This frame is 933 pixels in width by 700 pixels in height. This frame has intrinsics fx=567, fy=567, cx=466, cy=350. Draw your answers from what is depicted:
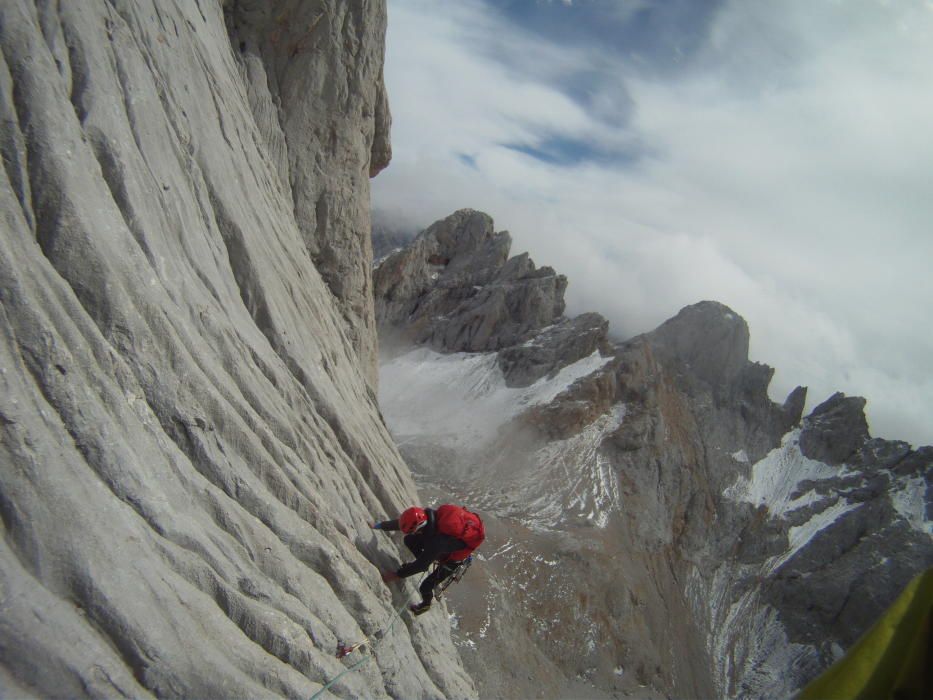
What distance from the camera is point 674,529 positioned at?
53125 mm

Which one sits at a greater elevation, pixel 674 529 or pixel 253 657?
pixel 253 657

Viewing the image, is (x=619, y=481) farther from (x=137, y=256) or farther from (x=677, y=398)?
(x=137, y=256)

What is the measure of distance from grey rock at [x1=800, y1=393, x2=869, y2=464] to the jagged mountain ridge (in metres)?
0.21

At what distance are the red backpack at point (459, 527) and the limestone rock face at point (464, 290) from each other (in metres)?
57.7

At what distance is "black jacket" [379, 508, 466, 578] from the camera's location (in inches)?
381

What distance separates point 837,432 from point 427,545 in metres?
74.8

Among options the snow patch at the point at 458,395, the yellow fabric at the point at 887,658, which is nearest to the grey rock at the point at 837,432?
the snow patch at the point at 458,395

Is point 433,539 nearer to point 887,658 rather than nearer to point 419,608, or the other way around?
point 419,608

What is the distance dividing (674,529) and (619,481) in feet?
25.8

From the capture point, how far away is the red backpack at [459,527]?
9.70 metres

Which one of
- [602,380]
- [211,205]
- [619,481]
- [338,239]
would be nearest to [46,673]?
[211,205]

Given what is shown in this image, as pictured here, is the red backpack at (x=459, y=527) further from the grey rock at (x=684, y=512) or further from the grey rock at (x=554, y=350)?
the grey rock at (x=554, y=350)

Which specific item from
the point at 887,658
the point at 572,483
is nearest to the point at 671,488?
the point at 572,483

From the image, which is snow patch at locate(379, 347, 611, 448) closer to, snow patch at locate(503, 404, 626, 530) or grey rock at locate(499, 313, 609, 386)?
grey rock at locate(499, 313, 609, 386)
